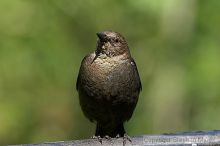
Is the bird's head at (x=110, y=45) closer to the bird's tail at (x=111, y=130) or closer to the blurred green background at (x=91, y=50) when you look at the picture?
the bird's tail at (x=111, y=130)

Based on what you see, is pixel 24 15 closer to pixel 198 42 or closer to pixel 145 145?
pixel 198 42

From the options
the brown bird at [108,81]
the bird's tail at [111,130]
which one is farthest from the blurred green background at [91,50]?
the brown bird at [108,81]

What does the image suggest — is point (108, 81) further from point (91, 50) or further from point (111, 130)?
point (91, 50)

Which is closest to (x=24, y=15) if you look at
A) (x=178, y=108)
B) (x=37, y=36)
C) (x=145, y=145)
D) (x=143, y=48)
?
(x=37, y=36)

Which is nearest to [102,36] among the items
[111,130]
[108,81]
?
[108,81]

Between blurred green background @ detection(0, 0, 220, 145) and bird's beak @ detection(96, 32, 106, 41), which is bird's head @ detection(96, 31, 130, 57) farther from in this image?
blurred green background @ detection(0, 0, 220, 145)

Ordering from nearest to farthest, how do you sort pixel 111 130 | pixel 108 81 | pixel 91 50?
pixel 108 81 → pixel 111 130 → pixel 91 50
